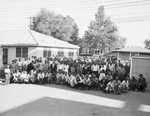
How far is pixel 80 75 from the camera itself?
12367mm

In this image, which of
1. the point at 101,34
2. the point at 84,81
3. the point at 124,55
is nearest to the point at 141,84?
the point at 84,81

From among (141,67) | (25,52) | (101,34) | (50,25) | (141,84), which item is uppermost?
(50,25)

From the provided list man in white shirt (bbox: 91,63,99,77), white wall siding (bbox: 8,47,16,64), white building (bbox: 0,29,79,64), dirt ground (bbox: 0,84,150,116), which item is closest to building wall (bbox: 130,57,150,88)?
man in white shirt (bbox: 91,63,99,77)

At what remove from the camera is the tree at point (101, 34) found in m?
44.0

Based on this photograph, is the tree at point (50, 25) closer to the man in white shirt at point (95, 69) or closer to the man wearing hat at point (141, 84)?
the man in white shirt at point (95, 69)

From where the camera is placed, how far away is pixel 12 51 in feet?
71.1

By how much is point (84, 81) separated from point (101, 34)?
33.6 m

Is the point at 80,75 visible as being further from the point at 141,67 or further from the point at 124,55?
the point at 124,55

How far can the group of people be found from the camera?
37.3 feet

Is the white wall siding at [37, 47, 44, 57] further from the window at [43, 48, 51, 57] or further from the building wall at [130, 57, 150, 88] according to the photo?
the building wall at [130, 57, 150, 88]

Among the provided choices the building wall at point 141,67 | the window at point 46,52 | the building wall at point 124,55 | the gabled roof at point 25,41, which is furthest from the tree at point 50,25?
the building wall at point 141,67

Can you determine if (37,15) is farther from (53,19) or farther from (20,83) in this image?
(20,83)

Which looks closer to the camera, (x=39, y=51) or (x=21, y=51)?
(x=39, y=51)

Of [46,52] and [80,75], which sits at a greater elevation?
[46,52]
